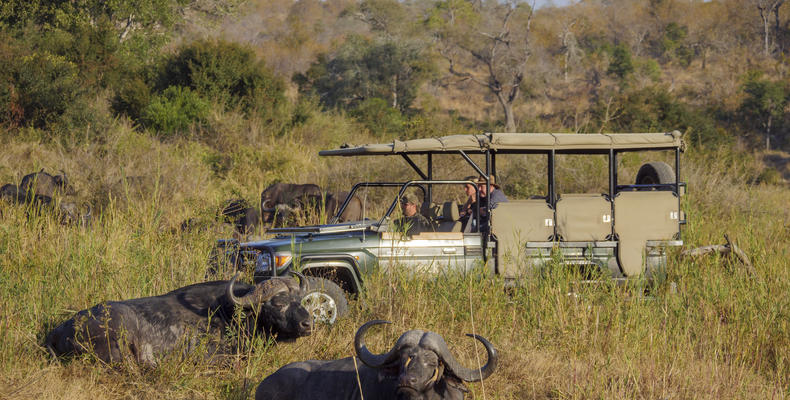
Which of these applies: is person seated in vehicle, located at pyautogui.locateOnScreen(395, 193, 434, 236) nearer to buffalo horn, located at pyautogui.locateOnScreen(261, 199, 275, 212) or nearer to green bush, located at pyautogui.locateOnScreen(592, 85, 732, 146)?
buffalo horn, located at pyautogui.locateOnScreen(261, 199, 275, 212)

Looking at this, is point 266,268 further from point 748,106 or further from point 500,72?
point 748,106

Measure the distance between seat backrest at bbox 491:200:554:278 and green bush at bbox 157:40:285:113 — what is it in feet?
44.7

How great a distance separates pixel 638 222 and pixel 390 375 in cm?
401

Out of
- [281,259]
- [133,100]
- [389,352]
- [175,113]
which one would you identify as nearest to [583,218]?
[281,259]

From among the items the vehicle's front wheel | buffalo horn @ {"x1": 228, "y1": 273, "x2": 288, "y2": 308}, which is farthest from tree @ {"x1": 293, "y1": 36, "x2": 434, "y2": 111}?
buffalo horn @ {"x1": 228, "y1": 273, "x2": 288, "y2": 308}

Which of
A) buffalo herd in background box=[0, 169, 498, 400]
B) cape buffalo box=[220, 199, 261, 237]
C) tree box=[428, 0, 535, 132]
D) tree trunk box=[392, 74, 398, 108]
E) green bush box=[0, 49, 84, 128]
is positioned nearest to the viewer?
buffalo herd in background box=[0, 169, 498, 400]

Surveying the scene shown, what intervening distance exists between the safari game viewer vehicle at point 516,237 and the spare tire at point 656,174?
91cm

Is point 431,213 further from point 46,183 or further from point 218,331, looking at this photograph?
point 46,183

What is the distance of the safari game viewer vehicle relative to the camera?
21.1ft

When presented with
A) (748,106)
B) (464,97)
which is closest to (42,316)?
(748,106)

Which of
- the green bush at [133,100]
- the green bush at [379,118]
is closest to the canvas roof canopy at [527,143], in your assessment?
the green bush at [379,118]

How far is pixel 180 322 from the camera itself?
539cm

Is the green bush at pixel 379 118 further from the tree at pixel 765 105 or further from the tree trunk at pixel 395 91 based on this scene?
the tree at pixel 765 105

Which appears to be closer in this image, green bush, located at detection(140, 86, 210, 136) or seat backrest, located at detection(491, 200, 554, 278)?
seat backrest, located at detection(491, 200, 554, 278)
